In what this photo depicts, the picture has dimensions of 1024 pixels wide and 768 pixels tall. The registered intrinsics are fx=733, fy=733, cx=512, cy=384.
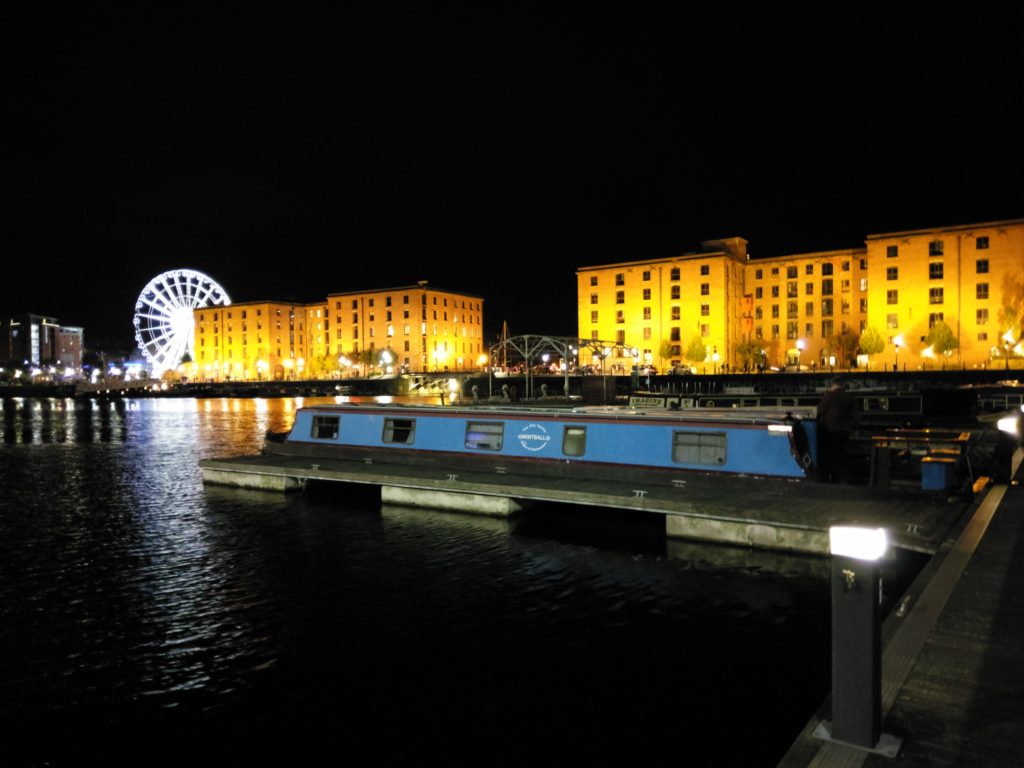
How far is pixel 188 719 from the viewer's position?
854 cm

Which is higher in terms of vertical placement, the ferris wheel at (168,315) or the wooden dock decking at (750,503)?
the ferris wheel at (168,315)

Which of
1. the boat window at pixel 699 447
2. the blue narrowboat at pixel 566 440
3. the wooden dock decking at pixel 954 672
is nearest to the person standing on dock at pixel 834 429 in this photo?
the blue narrowboat at pixel 566 440

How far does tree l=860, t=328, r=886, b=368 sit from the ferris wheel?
8737 cm

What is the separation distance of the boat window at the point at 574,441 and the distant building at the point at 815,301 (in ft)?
203

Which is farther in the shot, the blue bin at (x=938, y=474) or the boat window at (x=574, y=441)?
the boat window at (x=574, y=441)

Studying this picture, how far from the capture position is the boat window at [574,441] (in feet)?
61.8

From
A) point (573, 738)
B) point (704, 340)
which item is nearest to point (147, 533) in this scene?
point (573, 738)

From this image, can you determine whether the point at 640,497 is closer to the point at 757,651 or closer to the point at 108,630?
the point at 757,651

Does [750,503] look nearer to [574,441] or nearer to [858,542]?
[574,441]

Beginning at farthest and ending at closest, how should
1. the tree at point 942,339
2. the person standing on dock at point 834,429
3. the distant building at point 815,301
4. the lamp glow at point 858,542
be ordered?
the distant building at point 815,301 < the tree at point 942,339 < the person standing on dock at point 834,429 < the lamp glow at point 858,542

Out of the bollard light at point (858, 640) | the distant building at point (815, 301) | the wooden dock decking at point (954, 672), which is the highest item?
the distant building at point (815, 301)

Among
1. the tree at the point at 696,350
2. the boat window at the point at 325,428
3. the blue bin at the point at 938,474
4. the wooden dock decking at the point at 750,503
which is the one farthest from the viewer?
the tree at the point at 696,350

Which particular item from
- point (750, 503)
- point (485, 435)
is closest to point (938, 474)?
point (750, 503)

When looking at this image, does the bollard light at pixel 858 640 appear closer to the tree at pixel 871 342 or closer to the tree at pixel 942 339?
the tree at pixel 942 339
